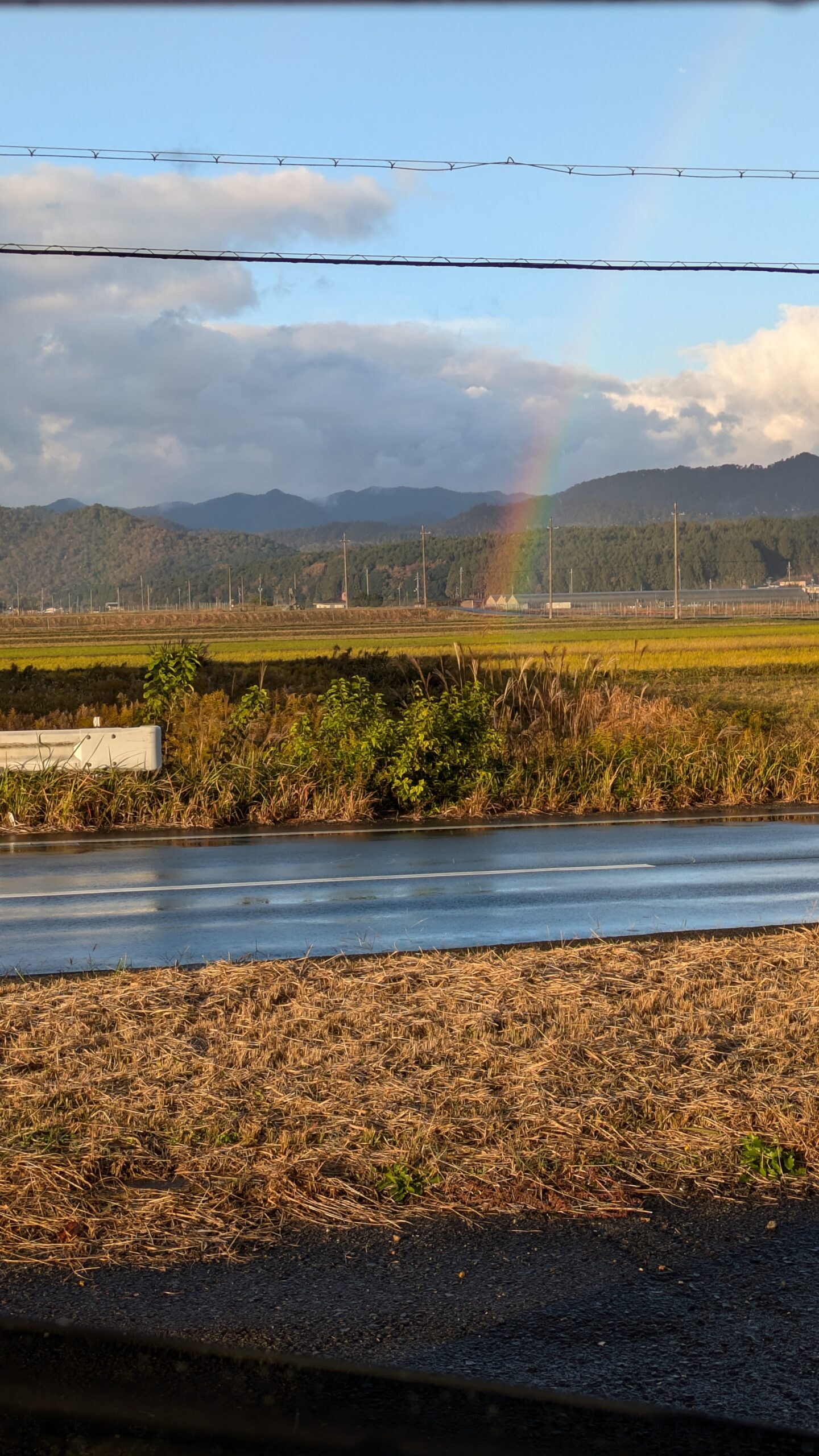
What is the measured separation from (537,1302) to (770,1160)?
137 cm

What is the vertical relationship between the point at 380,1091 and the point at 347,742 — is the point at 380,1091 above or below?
below

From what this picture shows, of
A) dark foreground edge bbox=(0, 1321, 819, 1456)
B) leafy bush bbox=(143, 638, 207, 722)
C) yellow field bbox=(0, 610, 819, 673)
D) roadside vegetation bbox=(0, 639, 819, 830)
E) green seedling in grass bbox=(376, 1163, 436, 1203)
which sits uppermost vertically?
yellow field bbox=(0, 610, 819, 673)

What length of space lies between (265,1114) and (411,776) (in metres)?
10.4

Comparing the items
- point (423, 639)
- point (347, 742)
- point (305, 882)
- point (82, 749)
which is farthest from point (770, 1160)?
point (423, 639)

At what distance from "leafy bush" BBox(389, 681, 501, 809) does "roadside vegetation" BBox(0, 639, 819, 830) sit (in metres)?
0.02

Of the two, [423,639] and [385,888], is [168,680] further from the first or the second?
[423,639]

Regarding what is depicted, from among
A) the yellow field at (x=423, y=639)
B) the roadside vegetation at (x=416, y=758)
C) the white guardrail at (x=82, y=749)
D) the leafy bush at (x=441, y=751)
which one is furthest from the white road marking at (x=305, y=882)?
the yellow field at (x=423, y=639)

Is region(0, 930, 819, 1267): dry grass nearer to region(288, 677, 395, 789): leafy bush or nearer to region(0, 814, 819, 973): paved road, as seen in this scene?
region(0, 814, 819, 973): paved road

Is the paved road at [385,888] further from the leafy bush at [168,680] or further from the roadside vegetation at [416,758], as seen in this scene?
the leafy bush at [168,680]

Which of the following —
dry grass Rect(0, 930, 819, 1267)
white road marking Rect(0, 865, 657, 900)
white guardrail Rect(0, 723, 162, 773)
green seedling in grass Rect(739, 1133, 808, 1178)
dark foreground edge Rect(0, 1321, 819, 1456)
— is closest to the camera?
dark foreground edge Rect(0, 1321, 819, 1456)

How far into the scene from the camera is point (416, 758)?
15.6 m

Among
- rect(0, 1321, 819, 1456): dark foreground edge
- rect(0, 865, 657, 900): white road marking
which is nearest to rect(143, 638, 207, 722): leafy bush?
rect(0, 865, 657, 900): white road marking

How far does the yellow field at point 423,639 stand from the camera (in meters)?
51.8

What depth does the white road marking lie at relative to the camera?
1051 centimetres
